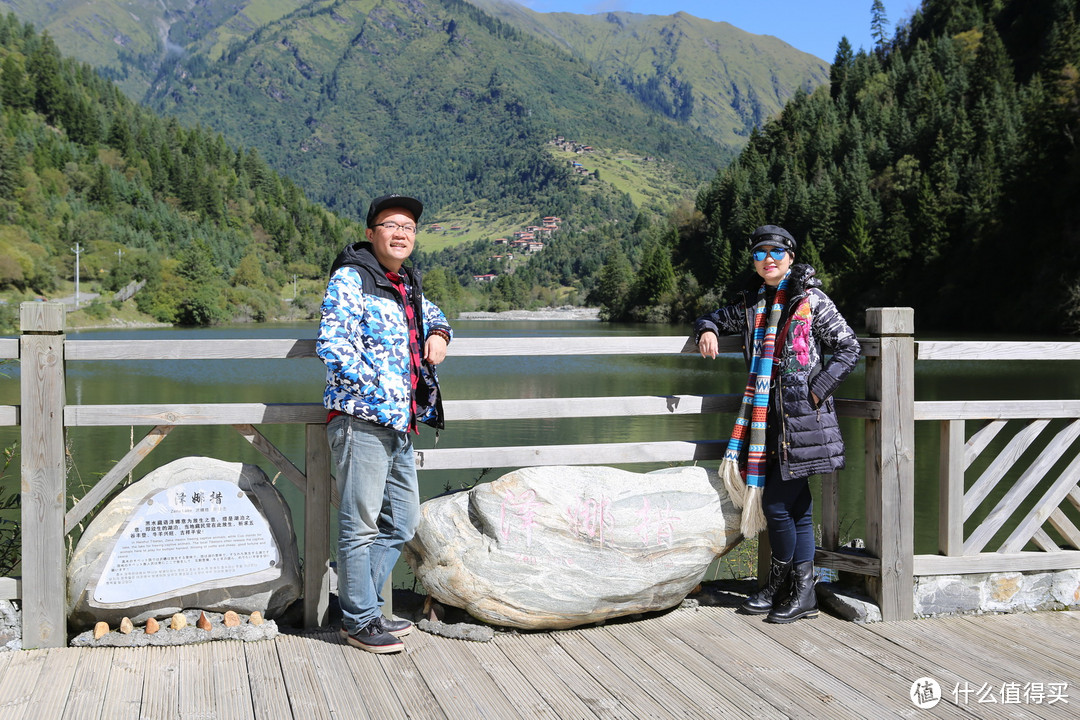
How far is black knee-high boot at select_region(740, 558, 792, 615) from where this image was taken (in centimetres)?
458

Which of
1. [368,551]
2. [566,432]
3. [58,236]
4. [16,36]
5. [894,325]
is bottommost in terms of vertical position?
[566,432]

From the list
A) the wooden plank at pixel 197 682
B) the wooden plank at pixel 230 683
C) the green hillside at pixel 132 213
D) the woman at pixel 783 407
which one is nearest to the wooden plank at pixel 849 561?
the woman at pixel 783 407

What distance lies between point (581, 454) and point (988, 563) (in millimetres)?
2186

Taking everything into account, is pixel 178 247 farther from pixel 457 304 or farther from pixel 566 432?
pixel 566 432

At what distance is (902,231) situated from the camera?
65.2 m

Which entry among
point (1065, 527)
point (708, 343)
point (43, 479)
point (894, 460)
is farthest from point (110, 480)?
point (1065, 527)

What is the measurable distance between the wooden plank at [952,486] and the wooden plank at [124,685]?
387 centimetres

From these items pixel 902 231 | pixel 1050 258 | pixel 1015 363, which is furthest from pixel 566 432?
pixel 902 231

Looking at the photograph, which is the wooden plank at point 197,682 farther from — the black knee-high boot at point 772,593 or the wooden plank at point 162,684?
the black knee-high boot at point 772,593

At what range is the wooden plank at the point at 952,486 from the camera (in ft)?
15.2

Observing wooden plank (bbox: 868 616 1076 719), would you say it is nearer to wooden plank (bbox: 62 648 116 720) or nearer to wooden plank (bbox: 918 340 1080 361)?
wooden plank (bbox: 918 340 1080 361)

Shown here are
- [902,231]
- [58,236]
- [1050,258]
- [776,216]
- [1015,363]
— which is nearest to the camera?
[1015,363]

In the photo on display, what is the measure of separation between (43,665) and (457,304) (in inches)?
5578

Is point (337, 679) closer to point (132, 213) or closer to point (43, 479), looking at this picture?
point (43, 479)
